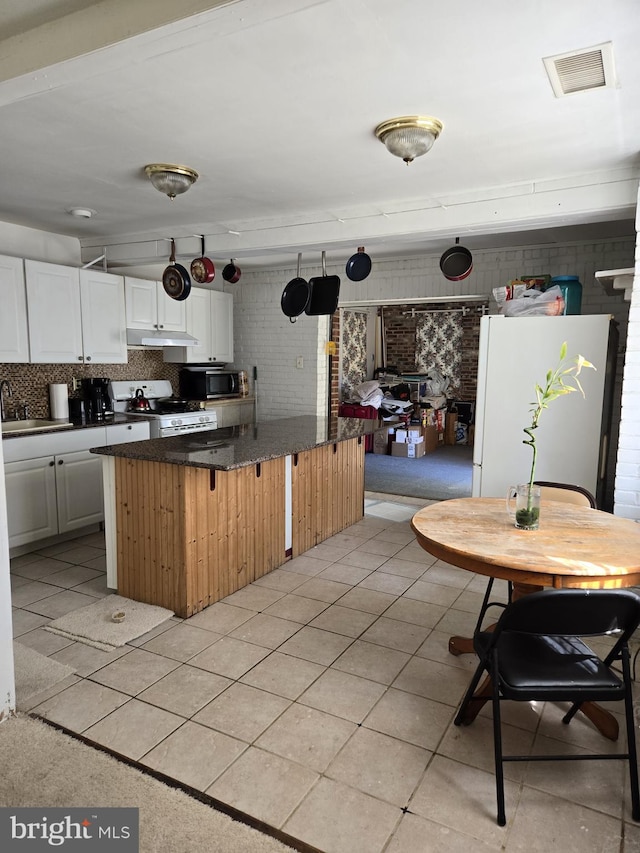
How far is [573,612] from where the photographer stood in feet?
5.48

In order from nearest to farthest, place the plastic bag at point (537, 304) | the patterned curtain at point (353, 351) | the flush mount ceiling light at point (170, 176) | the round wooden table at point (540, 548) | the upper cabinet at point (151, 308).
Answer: the round wooden table at point (540, 548)
the flush mount ceiling light at point (170, 176)
the plastic bag at point (537, 304)
the upper cabinet at point (151, 308)
the patterned curtain at point (353, 351)

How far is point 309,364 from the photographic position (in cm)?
611

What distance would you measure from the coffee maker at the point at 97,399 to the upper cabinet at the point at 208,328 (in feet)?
3.22

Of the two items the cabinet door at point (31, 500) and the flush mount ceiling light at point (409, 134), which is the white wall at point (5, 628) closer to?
the cabinet door at point (31, 500)

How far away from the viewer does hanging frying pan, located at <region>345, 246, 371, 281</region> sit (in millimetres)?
4191

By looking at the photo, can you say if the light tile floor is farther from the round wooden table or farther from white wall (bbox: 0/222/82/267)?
white wall (bbox: 0/222/82/267)

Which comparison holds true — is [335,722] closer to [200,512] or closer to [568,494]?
[200,512]

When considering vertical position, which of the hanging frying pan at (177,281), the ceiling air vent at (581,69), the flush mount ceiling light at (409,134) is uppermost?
the ceiling air vent at (581,69)

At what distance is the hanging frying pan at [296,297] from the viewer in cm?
448

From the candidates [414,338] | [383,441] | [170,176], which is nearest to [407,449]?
[383,441]

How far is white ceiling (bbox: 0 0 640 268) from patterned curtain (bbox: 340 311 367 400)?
4064 millimetres

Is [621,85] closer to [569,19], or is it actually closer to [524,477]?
[569,19]

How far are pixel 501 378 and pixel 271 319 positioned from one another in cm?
326

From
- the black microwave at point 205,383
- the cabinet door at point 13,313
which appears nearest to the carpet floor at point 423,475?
the black microwave at point 205,383
